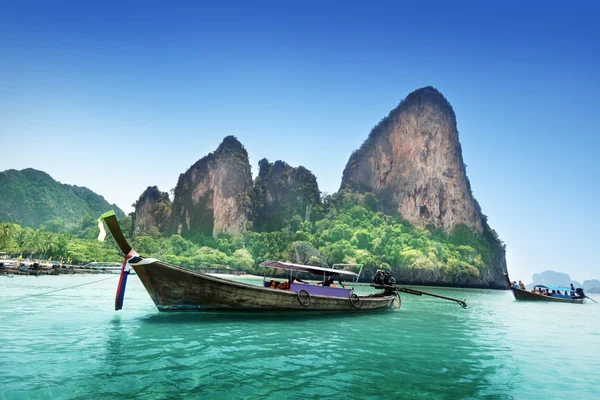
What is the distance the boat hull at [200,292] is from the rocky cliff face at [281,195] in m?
94.7

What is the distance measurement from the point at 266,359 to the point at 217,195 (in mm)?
101839

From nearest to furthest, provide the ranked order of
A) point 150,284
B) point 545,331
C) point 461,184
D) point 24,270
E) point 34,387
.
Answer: point 34,387 < point 150,284 < point 545,331 < point 24,270 < point 461,184

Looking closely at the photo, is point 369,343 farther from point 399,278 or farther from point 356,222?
point 356,222

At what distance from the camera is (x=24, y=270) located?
35.9 m

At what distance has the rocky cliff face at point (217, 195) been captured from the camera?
105m

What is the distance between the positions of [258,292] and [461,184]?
109m

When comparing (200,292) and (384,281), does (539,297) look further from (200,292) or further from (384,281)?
(200,292)

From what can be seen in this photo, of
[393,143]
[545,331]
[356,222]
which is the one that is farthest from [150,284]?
[393,143]

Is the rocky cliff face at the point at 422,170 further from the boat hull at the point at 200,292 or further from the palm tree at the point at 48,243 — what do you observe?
the boat hull at the point at 200,292

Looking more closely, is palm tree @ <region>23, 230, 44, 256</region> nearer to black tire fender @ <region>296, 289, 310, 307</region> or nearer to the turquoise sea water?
the turquoise sea water

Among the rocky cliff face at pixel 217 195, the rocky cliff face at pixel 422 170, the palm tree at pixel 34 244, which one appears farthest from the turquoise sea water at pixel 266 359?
the rocky cliff face at pixel 422 170

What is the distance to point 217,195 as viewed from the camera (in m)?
107

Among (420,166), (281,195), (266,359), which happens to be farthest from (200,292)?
(420,166)

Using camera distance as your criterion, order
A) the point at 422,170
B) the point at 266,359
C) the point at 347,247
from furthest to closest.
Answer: the point at 422,170 < the point at 347,247 < the point at 266,359
